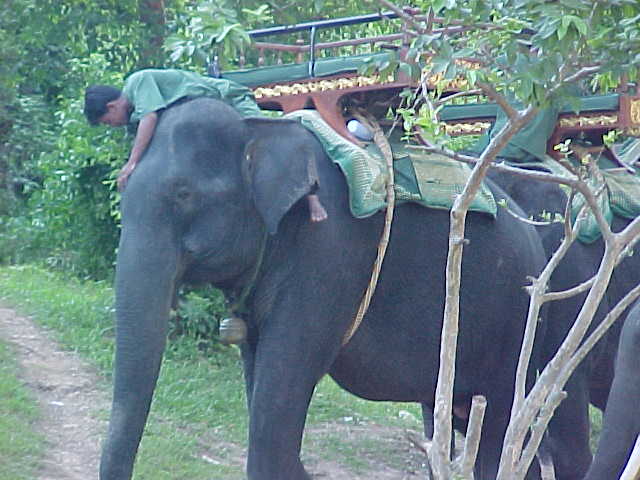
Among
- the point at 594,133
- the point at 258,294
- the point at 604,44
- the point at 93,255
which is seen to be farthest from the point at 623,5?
the point at 93,255

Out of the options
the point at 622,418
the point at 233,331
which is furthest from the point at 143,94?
the point at 622,418

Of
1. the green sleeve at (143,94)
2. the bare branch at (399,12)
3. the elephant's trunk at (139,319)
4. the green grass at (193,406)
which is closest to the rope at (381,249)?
the elephant's trunk at (139,319)

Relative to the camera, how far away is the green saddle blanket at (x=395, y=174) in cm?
582

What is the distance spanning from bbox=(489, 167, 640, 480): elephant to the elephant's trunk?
188 centimetres

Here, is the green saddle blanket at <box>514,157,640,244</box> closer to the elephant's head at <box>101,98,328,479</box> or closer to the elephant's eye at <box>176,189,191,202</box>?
the elephant's head at <box>101,98,328,479</box>

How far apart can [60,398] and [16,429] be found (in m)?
0.60

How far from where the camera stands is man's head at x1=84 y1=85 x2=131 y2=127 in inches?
225

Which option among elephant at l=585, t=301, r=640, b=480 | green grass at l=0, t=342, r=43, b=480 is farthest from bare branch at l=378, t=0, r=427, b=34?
green grass at l=0, t=342, r=43, b=480

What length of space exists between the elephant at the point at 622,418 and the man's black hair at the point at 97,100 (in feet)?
7.90

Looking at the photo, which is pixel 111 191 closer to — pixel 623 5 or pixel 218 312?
pixel 218 312

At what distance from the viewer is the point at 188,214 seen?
564 centimetres

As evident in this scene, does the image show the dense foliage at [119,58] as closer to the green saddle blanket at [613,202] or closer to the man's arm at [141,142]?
the man's arm at [141,142]

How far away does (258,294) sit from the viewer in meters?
5.84

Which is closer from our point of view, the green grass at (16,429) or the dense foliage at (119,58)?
the dense foliage at (119,58)
